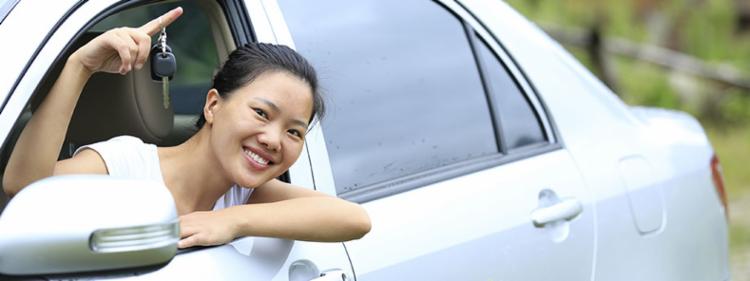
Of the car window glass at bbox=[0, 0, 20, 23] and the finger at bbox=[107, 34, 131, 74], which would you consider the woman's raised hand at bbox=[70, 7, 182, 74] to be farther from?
the car window glass at bbox=[0, 0, 20, 23]

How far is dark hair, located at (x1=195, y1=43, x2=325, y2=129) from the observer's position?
101 inches

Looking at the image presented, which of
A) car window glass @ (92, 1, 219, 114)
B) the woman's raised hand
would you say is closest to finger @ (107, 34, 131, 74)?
the woman's raised hand

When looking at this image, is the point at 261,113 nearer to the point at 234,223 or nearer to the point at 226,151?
the point at 226,151

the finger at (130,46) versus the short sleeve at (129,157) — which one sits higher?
the finger at (130,46)

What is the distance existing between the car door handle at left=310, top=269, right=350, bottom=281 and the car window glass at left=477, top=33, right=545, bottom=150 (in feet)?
3.31

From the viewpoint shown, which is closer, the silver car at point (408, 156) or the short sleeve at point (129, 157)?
the silver car at point (408, 156)

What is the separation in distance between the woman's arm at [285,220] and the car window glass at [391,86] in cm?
25

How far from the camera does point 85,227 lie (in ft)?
6.29

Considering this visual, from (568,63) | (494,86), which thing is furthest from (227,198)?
(568,63)

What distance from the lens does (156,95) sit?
287 centimetres

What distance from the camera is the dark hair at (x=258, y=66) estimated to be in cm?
255

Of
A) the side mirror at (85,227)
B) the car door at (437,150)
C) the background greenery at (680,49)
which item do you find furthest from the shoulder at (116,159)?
the background greenery at (680,49)

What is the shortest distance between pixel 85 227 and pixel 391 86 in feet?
4.45

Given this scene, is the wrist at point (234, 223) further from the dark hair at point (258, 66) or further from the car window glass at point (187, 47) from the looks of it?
the car window glass at point (187, 47)
